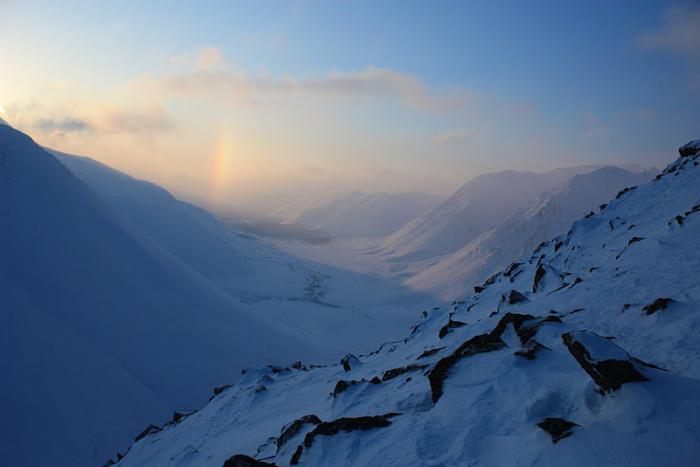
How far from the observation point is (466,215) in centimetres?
13925

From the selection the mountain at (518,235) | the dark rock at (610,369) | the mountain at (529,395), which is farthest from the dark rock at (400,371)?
the mountain at (518,235)

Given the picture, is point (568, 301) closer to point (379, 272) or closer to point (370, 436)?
point (370, 436)

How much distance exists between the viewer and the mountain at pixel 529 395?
4320mm

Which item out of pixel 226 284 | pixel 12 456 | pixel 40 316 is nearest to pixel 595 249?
pixel 12 456

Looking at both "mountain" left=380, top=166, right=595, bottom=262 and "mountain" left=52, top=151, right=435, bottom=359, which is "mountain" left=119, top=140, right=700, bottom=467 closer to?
"mountain" left=52, top=151, right=435, bottom=359

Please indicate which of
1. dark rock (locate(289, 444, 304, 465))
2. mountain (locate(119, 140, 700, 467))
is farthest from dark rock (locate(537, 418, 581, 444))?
dark rock (locate(289, 444, 304, 465))

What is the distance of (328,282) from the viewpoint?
83.6 metres

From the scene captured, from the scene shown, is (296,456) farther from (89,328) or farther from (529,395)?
(89,328)

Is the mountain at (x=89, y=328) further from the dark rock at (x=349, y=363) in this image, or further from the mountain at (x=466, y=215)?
the mountain at (x=466, y=215)

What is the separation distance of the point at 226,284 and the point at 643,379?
68.9 m

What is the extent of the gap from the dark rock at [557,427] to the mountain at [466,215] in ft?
357

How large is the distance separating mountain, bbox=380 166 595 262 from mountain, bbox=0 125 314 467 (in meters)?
83.8

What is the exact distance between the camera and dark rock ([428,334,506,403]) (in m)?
7.12

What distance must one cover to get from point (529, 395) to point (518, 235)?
86.6m
